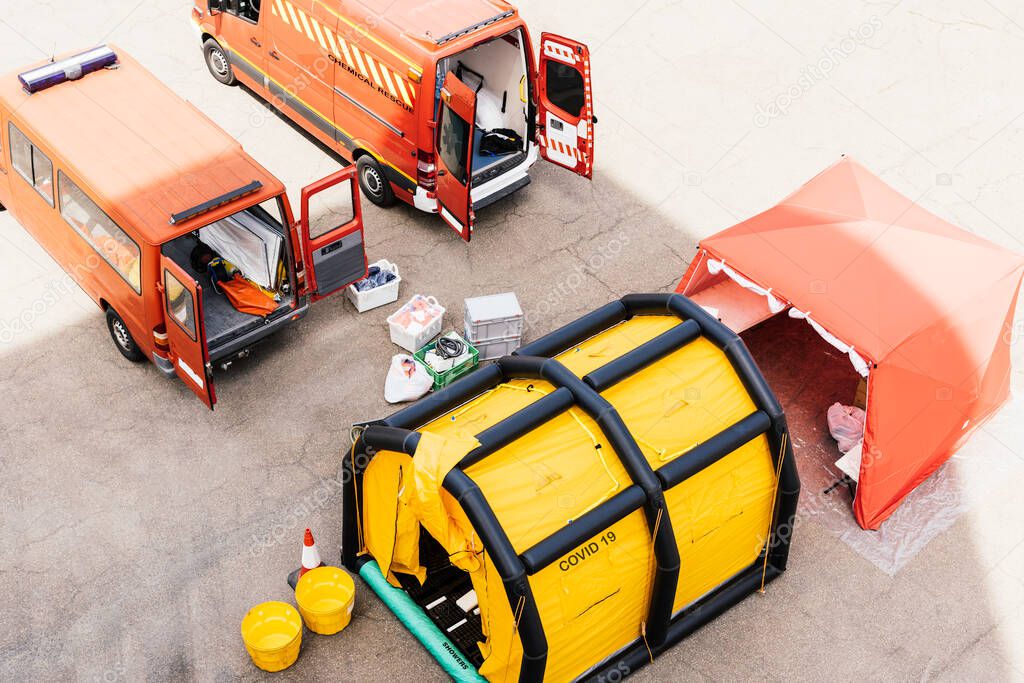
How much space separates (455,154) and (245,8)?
377 cm

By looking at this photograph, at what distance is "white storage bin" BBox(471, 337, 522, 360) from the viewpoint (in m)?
10.4

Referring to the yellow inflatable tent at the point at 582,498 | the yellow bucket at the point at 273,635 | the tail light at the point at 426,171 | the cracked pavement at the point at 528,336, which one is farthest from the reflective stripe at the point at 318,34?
the yellow bucket at the point at 273,635

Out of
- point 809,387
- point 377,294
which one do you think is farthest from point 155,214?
point 809,387

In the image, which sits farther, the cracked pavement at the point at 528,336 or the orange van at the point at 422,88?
the orange van at the point at 422,88

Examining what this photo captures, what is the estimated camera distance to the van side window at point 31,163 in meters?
9.82

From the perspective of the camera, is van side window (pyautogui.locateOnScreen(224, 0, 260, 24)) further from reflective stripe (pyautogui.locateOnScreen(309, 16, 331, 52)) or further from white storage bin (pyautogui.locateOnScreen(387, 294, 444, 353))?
white storage bin (pyautogui.locateOnScreen(387, 294, 444, 353))

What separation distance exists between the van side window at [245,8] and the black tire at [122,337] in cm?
444

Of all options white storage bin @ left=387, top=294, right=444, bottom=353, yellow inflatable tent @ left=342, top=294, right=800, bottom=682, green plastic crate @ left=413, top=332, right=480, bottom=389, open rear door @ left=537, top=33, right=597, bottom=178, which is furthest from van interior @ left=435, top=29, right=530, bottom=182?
yellow inflatable tent @ left=342, top=294, right=800, bottom=682

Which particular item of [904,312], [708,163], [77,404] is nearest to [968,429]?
[904,312]

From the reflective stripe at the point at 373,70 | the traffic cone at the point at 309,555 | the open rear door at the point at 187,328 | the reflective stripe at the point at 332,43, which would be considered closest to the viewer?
the traffic cone at the point at 309,555

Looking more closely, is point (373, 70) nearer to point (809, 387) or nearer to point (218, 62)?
point (218, 62)

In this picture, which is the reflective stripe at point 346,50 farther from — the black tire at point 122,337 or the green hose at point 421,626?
the green hose at point 421,626

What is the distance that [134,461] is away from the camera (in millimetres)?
9305

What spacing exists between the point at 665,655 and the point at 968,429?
375cm
